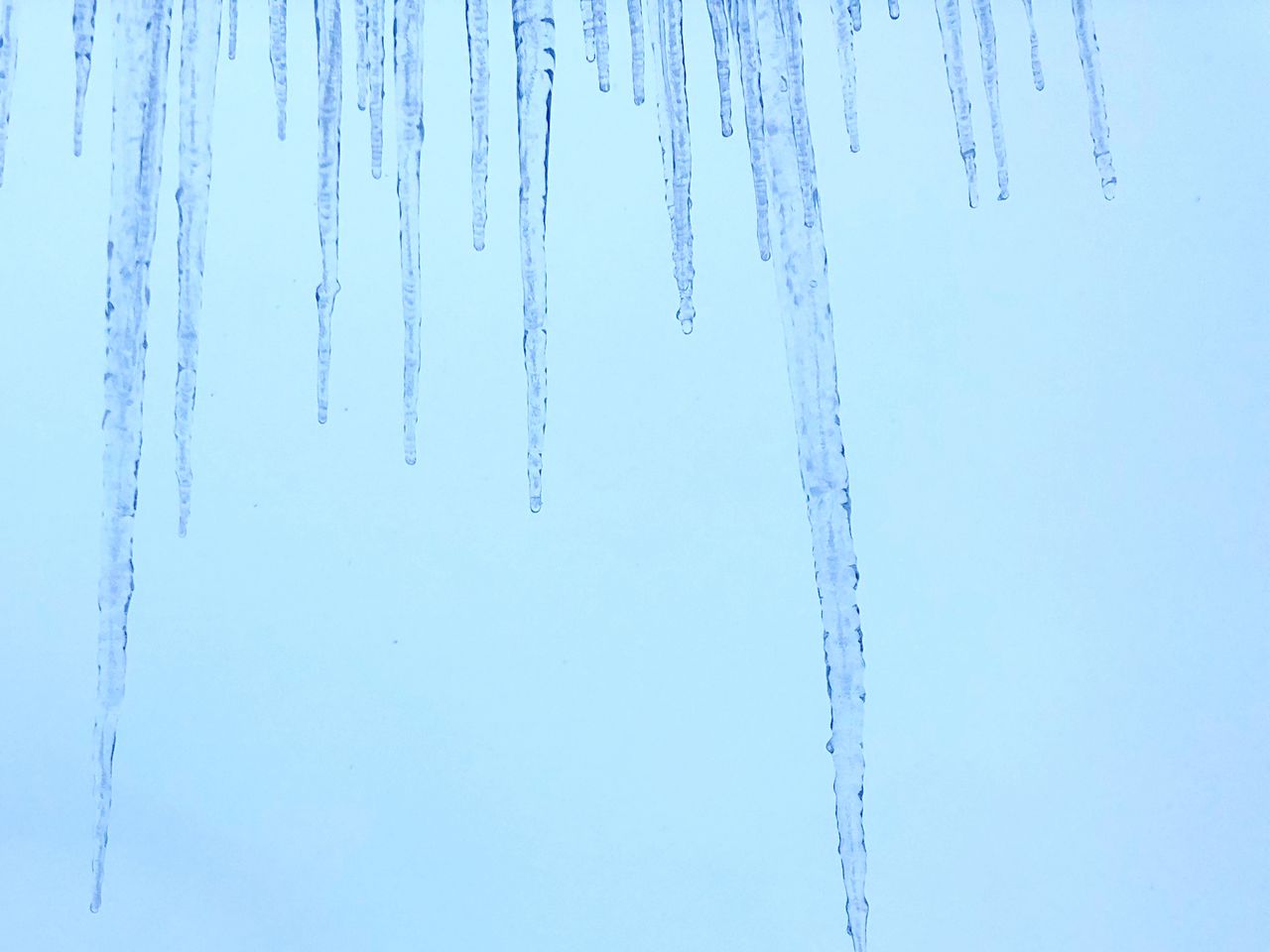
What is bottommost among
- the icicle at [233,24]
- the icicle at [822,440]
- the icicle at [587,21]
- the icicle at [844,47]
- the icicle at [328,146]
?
the icicle at [822,440]

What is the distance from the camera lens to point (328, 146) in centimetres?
113

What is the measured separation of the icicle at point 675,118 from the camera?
1.15 m

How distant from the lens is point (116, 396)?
1.11 m

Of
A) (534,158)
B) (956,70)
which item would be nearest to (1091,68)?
(956,70)

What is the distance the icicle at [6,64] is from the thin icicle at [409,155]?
17.7 inches

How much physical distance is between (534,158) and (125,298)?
0.45 metres

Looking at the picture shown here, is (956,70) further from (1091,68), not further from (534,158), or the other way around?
(534,158)

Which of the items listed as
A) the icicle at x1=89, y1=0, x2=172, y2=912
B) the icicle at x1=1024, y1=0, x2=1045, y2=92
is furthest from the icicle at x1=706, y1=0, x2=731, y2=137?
the icicle at x1=89, y1=0, x2=172, y2=912

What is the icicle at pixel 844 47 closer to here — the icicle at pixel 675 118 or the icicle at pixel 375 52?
the icicle at pixel 675 118

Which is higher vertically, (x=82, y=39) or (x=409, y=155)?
(x=82, y=39)

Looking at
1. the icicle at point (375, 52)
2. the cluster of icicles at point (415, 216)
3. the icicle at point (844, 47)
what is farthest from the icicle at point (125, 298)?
the icicle at point (844, 47)

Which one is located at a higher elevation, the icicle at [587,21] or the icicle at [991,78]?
the icicle at [587,21]

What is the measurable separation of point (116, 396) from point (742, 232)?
74cm

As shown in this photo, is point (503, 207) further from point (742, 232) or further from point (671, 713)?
point (671, 713)
